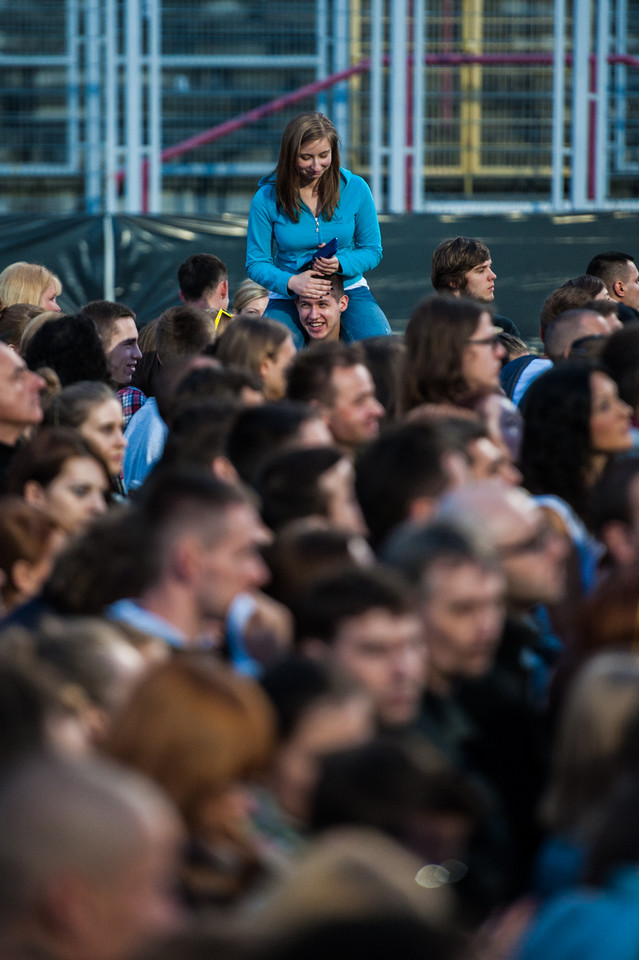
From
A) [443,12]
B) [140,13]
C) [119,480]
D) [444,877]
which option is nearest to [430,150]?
[443,12]

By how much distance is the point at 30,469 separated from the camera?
4.16 meters

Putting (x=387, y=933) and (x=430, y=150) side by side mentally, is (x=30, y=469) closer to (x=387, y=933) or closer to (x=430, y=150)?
(x=387, y=933)

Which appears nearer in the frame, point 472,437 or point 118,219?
point 472,437

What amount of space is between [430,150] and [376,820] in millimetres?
9281

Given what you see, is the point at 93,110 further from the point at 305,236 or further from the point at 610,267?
the point at 305,236

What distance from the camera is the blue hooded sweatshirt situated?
6602mm

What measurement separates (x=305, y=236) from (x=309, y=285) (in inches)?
11.9

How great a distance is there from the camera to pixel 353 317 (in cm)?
670

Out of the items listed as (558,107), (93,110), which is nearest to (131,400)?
(93,110)

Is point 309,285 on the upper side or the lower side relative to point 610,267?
lower

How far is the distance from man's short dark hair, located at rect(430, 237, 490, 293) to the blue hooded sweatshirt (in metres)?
0.45

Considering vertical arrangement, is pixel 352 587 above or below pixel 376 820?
above

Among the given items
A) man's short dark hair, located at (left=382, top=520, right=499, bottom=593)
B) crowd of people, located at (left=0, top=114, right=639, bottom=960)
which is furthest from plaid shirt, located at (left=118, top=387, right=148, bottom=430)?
man's short dark hair, located at (left=382, top=520, right=499, bottom=593)

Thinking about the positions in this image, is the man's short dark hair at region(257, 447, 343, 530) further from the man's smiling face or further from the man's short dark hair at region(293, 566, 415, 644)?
the man's smiling face
